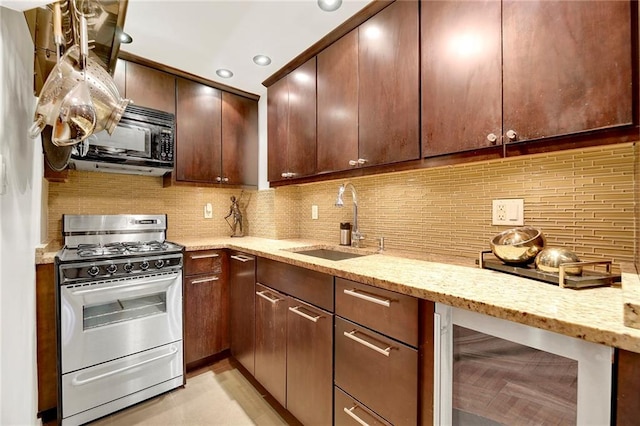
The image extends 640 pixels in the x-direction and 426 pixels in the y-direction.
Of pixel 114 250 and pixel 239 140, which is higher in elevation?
pixel 239 140

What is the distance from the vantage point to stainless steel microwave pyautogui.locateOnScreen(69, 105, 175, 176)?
1891mm

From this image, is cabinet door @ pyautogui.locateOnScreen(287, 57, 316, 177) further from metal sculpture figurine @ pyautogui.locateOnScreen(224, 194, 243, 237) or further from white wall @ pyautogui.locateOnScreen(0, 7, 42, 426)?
white wall @ pyautogui.locateOnScreen(0, 7, 42, 426)

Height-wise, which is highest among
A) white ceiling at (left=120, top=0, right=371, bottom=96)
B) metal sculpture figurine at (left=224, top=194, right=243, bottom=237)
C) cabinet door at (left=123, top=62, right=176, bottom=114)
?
white ceiling at (left=120, top=0, right=371, bottom=96)

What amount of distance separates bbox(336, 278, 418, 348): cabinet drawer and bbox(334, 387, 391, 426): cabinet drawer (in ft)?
1.13

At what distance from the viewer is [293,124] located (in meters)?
2.17

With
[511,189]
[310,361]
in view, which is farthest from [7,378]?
[511,189]

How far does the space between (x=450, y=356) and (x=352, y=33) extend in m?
1.76

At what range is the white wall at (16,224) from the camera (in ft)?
2.90

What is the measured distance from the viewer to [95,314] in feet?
5.48

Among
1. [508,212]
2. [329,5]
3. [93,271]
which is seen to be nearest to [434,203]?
Result: [508,212]

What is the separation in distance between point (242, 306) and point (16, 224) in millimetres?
1326

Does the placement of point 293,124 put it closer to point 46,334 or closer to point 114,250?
point 114,250

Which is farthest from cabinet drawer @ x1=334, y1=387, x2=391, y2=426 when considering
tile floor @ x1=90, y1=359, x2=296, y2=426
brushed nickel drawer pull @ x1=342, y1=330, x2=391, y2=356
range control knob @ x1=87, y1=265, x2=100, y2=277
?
range control knob @ x1=87, y1=265, x2=100, y2=277

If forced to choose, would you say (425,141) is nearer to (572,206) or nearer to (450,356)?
(572,206)
